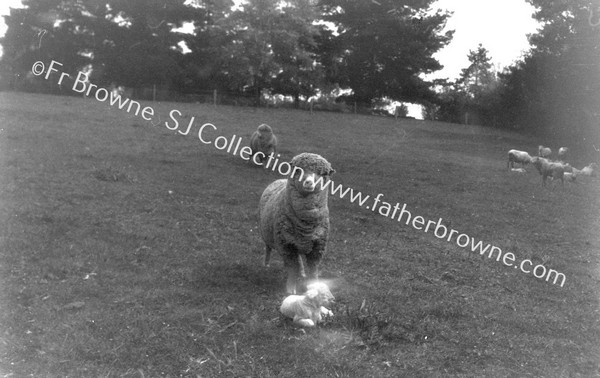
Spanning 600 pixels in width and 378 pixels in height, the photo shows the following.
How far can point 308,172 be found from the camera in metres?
7.84

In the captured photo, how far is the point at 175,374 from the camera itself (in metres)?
6.30

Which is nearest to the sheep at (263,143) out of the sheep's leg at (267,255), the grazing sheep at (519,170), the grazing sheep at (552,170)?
the grazing sheep at (552,170)

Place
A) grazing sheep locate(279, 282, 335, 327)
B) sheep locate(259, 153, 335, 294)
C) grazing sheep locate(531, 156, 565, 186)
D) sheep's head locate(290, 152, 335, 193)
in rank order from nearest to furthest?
1. grazing sheep locate(279, 282, 335, 327)
2. sheep's head locate(290, 152, 335, 193)
3. sheep locate(259, 153, 335, 294)
4. grazing sheep locate(531, 156, 565, 186)

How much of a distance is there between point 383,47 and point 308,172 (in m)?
25.6

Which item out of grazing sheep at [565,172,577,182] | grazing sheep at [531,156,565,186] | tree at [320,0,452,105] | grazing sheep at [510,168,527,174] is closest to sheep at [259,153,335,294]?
grazing sheep at [531,156,565,186]

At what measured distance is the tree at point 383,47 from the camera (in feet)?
91.7

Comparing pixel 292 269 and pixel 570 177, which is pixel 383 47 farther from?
pixel 292 269

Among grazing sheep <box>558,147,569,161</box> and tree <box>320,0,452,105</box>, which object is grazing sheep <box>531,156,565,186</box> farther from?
tree <box>320,0,452,105</box>

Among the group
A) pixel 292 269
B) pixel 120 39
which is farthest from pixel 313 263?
pixel 120 39

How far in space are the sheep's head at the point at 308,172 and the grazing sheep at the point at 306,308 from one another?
1271 mm

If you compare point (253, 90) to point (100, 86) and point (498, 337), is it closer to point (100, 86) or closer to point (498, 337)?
point (100, 86)

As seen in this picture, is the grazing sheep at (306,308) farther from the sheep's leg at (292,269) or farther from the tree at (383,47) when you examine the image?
the tree at (383,47)

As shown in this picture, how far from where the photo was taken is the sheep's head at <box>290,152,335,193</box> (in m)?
7.77

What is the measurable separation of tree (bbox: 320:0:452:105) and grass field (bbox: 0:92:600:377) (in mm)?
11328
